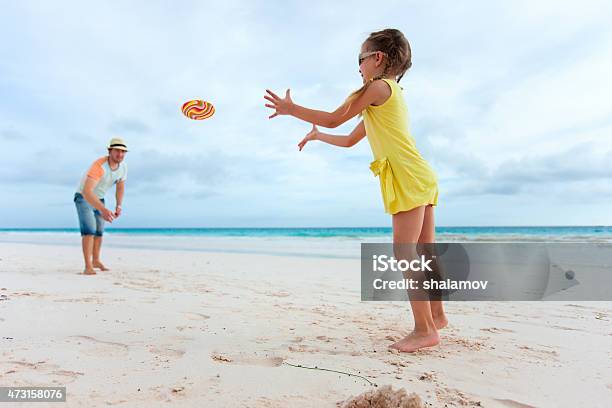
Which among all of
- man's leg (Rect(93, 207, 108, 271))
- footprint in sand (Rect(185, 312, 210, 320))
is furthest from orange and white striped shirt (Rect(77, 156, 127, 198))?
footprint in sand (Rect(185, 312, 210, 320))

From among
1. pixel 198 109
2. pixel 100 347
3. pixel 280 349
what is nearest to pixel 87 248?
pixel 198 109

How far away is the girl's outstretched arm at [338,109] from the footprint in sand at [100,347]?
160cm

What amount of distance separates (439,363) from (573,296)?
9.87ft

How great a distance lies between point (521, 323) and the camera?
3.33m

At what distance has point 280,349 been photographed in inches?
97.1

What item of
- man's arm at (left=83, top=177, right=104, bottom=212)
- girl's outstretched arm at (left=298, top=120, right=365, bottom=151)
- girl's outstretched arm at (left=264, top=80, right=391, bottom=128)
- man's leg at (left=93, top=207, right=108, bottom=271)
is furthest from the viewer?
man's leg at (left=93, top=207, right=108, bottom=271)

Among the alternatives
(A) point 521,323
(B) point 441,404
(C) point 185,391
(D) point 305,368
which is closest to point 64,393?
(C) point 185,391

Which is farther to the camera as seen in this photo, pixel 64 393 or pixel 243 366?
pixel 243 366

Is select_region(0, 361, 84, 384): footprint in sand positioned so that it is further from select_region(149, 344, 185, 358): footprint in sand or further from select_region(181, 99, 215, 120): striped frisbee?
select_region(181, 99, 215, 120): striped frisbee

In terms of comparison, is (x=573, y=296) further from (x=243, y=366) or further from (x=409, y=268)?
(x=243, y=366)

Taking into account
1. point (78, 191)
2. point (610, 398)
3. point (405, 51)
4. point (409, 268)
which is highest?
point (405, 51)

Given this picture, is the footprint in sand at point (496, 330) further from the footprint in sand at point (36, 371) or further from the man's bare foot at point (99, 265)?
the man's bare foot at point (99, 265)

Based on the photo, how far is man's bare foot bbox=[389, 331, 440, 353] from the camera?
2.48 meters

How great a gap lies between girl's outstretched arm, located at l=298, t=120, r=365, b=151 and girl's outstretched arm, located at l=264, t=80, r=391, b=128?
0.59m
